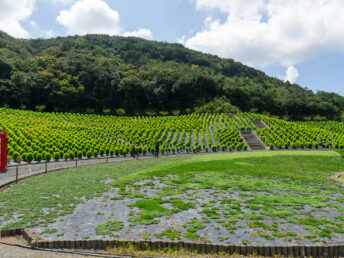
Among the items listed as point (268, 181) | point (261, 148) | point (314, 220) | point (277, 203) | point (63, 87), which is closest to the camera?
point (314, 220)

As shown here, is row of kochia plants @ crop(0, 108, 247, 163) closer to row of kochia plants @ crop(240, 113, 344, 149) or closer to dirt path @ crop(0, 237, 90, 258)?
row of kochia plants @ crop(240, 113, 344, 149)

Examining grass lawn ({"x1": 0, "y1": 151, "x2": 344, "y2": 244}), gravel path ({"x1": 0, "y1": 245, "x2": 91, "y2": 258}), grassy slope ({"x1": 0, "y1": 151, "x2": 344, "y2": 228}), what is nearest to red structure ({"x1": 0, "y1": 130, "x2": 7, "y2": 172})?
grassy slope ({"x1": 0, "y1": 151, "x2": 344, "y2": 228})

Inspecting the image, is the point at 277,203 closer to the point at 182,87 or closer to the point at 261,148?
the point at 261,148

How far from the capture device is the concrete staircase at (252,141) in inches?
1156

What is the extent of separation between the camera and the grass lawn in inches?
234

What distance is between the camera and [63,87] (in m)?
58.2

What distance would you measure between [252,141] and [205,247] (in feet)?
89.8

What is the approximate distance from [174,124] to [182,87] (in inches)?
1220

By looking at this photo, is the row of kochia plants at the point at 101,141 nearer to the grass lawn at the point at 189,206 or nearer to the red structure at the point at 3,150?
the red structure at the point at 3,150

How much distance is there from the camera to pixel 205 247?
523 centimetres

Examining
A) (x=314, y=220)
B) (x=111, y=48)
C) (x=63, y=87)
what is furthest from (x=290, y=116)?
(x=111, y=48)

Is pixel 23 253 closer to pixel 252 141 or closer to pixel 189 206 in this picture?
pixel 189 206

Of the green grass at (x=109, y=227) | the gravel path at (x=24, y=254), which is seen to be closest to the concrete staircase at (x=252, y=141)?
the green grass at (x=109, y=227)

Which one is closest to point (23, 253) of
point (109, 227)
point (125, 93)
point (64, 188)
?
point (109, 227)
